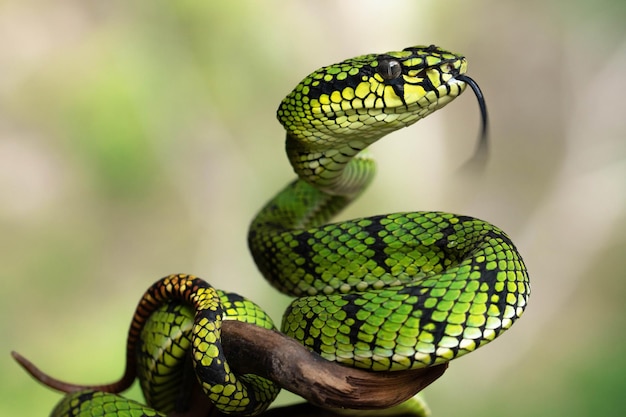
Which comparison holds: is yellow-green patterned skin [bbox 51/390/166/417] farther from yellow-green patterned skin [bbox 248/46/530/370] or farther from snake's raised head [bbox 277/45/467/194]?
snake's raised head [bbox 277/45/467/194]

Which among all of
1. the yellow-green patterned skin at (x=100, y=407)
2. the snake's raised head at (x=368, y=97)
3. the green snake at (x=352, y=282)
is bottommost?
the yellow-green patterned skin at (x=100, y=407)

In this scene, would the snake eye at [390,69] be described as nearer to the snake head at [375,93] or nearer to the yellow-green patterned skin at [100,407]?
the snake head at [375,93]

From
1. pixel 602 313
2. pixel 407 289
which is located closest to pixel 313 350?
pixel 407 289

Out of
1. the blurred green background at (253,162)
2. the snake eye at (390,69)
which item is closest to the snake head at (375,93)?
the snake eye at (390,69)

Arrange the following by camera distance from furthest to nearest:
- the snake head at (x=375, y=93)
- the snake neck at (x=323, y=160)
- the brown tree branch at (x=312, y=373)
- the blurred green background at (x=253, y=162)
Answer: the blurred green background at (x=253, y=162)
the snake neck at (x=323, y=160)
the snake head at (x=375, y=93)
the brown tree branch at (x=312, y=373)

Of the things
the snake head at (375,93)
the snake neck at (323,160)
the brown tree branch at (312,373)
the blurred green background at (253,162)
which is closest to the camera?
the brown tree branch at (312,373)

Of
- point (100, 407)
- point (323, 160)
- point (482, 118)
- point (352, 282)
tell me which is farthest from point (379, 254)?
point (100, 407)
